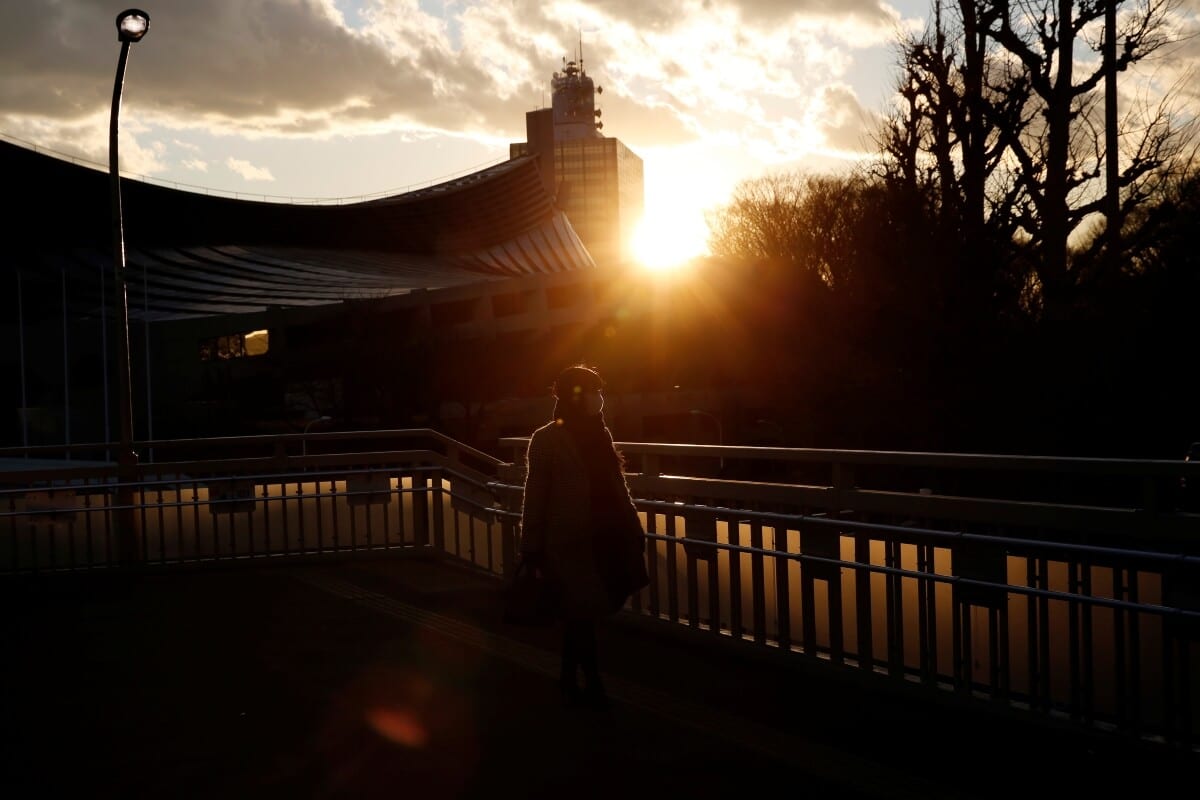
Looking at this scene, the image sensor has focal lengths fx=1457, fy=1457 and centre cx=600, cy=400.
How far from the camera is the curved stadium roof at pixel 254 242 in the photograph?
81875 mm

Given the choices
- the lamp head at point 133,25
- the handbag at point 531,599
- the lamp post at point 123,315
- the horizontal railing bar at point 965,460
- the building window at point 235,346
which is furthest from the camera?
the building window at point 235,346

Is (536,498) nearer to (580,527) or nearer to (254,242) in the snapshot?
(580,527)

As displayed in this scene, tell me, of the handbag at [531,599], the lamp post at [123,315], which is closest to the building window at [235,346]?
the lamp post at [123,315]

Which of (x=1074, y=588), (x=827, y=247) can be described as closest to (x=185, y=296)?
(x=827, y=247)

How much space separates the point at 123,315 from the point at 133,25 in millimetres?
3026

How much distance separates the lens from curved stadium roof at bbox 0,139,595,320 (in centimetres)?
8188

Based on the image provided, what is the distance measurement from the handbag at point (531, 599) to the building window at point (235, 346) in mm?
65687

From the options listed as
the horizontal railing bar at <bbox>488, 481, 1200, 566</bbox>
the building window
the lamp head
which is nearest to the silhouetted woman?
the horizontal railing bar at <bbox>488, 481, 1200, 566</bbox>

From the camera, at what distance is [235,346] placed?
237 feet

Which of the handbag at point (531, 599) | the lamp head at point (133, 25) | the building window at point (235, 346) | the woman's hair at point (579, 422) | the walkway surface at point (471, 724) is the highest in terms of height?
the lamp head at point (133, 25)

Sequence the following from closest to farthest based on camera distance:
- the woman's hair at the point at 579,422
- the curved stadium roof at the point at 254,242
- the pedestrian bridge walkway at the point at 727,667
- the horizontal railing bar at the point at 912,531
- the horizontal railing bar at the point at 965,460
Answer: the horizontal railing bar at the point at 912,531, the pedestrian bridge walkway at the point at 727,667, the horizontal railing bar at the point at 965,460, the woman's hair at the point at 579,422, the curved stadium roof at the point at 254,242

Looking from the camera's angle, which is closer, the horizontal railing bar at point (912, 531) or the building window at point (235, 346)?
the horizontal railing bar at point (912, 531)

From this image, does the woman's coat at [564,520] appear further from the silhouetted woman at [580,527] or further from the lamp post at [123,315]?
the lamp post at [123,315]

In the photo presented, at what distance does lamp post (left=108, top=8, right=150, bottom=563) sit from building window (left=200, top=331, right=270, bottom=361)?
2187 inches
